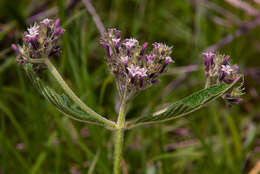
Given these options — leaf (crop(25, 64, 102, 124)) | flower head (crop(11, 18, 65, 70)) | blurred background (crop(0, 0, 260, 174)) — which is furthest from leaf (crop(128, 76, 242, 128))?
blurred background (crop(0, 0, 260, 174))

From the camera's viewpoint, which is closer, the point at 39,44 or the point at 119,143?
the point at 119,143

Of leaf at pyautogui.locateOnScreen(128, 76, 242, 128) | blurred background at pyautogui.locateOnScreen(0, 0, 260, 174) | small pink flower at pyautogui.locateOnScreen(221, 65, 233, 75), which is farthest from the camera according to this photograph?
blurred background at pyautogui.locateOnScreen(0, 0, 260, 174)

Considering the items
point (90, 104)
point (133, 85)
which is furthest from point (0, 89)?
point (133, 85)

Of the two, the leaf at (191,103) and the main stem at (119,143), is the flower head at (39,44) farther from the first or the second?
the leaf at (191,103)

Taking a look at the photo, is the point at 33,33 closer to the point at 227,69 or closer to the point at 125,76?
the point at 125,76

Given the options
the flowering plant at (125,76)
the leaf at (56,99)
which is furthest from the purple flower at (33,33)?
the leaf at (56,99)

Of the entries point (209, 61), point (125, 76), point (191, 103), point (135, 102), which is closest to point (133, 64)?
point (125, 76)

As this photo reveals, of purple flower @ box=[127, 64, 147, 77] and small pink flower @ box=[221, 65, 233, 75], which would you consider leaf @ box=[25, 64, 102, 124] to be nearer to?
purple flower @ box=[127, 64, 147, 77]
